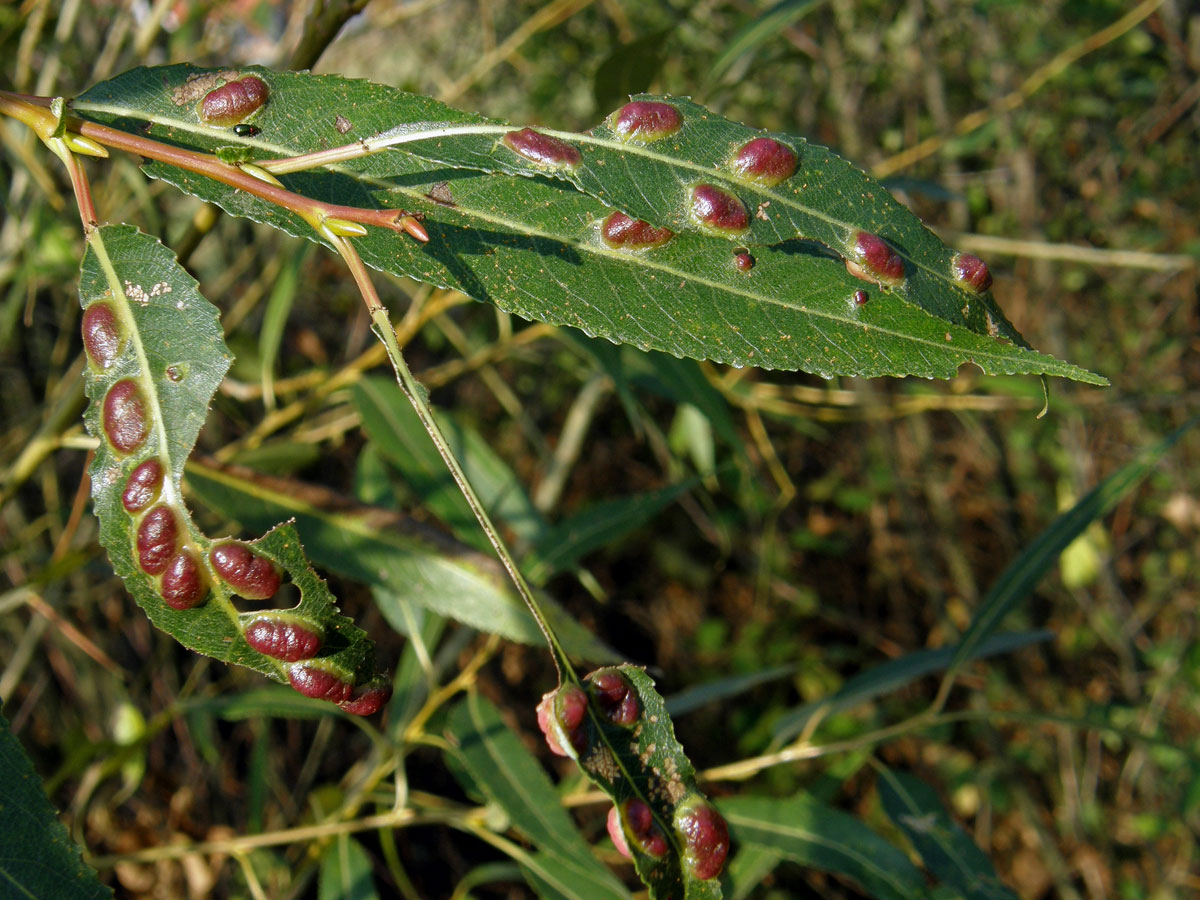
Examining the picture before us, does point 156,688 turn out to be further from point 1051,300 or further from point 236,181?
point 1051,300

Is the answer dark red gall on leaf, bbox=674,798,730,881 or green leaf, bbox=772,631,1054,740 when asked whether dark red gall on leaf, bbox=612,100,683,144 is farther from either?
green leaf, bbox=772,631,1054,740

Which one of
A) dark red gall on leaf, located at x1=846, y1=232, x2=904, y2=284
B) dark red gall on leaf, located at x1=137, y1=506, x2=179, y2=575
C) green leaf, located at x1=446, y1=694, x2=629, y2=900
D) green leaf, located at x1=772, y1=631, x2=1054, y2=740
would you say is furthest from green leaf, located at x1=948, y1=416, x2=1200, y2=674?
dark red gall on leaf, located at x1=137, y1=506, x2=179, y2=575

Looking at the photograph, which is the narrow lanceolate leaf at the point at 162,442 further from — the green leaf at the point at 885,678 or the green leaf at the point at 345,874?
the green leaf at the point at 885,678

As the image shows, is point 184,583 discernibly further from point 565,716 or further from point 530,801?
point 530,801

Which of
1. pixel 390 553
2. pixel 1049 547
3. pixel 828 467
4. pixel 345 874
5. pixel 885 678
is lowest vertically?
pixel 828 467

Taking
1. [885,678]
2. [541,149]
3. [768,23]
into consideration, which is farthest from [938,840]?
[768,23]

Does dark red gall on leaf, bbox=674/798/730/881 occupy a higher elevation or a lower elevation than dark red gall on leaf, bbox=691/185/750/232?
lower
